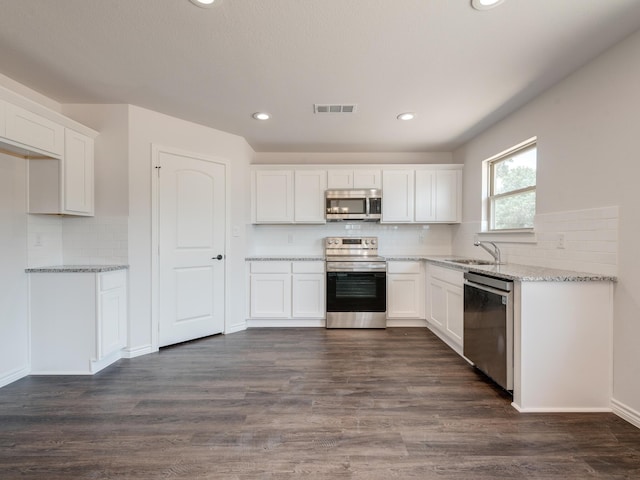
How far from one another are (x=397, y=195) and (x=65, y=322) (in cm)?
390

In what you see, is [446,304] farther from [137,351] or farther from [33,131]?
[33,131]

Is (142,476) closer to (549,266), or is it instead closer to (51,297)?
(51,297)

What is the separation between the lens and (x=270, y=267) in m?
3.96

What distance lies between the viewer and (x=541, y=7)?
5.42 feet

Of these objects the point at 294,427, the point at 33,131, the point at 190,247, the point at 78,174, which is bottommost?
the point at 294,427

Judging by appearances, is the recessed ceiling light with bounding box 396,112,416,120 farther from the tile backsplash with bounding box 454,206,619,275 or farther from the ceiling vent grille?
the tile backsplash with bounding box 454,206,619,275

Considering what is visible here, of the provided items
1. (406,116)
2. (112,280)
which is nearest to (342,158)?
(406,116)

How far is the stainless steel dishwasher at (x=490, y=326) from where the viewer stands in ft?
6.95

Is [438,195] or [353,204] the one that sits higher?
[438,195]

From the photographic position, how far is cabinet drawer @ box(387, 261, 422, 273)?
13.0 ft

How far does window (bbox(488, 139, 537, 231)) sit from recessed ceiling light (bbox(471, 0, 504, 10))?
1.64 m

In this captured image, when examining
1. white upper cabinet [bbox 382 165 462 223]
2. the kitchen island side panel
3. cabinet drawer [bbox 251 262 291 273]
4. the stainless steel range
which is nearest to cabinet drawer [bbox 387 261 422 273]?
the stainless steel range

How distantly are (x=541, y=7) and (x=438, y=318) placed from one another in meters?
2.89

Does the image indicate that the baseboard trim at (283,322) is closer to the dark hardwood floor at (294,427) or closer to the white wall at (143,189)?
the dark hardwood floor at (294,427)
